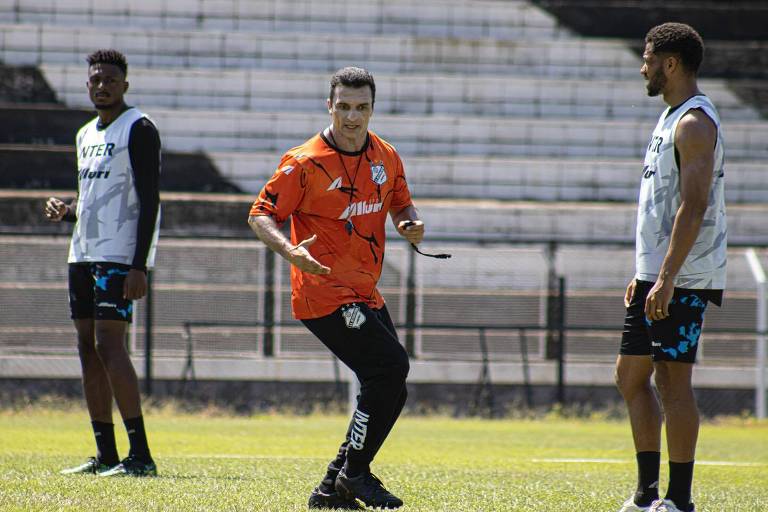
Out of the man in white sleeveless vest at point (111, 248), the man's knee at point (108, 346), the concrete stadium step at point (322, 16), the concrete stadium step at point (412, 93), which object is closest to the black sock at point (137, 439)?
the man in white sleeveless vest at point (111, 248)

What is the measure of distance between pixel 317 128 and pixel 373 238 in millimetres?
13366

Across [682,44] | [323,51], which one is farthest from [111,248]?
[323,51]

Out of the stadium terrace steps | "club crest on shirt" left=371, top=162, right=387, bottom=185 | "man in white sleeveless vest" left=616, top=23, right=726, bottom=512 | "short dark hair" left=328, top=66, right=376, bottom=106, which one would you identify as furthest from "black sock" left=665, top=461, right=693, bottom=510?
the stadium terrace steps

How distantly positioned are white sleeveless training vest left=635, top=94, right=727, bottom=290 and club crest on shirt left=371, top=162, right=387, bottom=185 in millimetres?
1111

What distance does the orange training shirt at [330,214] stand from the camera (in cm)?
508

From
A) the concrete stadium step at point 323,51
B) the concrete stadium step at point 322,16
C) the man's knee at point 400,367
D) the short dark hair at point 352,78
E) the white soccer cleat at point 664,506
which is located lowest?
the white soccer cleat at point 664,506

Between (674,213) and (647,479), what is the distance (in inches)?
44.5

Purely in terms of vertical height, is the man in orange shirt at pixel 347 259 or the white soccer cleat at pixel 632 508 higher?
the man in orange shirt at pixel 347 259

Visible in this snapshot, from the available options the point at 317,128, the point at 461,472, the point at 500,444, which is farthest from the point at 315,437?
the point at 317,128

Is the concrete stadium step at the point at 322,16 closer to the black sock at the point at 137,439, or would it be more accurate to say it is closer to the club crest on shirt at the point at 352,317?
the black sock at the point at 137,439

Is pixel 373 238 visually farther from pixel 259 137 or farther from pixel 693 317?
pixel 259 137

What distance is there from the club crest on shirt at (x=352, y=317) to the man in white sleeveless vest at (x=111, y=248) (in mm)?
1588

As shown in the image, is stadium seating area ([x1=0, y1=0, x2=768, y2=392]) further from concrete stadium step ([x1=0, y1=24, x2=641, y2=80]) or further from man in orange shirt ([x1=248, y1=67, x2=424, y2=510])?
man in orange shirt ([x1=248, y1=67, x2=424, y2=510])

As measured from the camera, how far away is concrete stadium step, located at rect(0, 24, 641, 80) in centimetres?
1962
